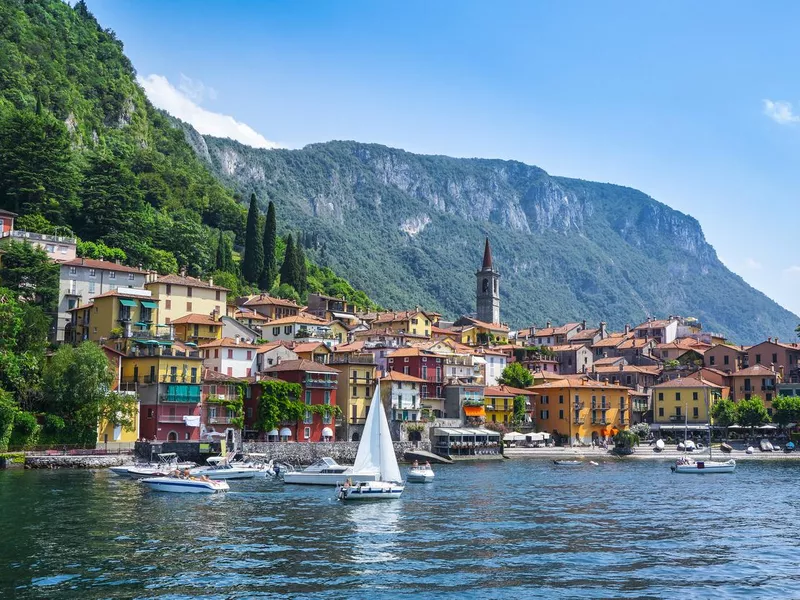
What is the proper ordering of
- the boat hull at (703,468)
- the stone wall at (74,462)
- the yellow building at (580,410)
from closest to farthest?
the stone wall at (74,462), the boat hull at (703,468), the yellow building at (580,410)

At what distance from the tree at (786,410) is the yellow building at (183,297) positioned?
64651 mm

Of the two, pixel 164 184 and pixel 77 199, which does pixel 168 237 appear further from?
pixel 164 184

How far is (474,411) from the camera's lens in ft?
335

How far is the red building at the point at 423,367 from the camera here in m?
100

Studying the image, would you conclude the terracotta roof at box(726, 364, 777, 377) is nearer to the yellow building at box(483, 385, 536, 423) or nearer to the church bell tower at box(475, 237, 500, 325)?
the yellow building at box(483, 385, 536, 423)

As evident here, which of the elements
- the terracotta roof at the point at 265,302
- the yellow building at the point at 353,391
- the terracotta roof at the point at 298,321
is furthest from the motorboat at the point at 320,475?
the terracotta roof at the point at 265,302

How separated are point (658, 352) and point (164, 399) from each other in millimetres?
88525

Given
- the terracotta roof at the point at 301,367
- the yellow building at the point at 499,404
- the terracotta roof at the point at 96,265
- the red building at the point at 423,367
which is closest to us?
the terracotta roof at the point at 301,367

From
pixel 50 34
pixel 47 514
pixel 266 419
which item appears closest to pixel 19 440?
pixel 266 419

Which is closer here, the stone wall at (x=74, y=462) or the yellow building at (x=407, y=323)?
the stone wall at (x=74, y=462)

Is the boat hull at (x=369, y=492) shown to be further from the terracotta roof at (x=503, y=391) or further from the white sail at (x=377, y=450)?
the terracotta roof at (x=503, y=391)

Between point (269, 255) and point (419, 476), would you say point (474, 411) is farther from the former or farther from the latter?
point (269, 255)

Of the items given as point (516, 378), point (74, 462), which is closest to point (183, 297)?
point (74, 462)

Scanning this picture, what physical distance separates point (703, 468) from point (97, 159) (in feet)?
277
